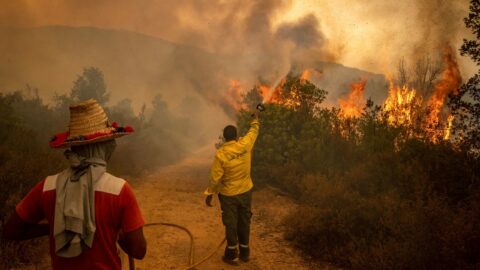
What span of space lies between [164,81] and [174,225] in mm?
70164

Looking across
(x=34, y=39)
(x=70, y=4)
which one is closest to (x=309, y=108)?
(x=70, y=4)

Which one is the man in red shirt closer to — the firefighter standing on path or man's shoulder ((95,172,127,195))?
man's shoulder ((95,172,127,195))

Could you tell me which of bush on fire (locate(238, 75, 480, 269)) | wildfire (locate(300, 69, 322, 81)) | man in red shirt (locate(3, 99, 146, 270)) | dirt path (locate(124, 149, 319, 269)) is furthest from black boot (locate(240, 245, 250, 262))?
wildfire (locate(300, 69, 322, 81))

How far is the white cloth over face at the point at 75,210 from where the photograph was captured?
81.9 inches

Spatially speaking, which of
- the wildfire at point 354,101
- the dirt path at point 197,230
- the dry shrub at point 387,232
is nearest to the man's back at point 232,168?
the dirt path at point 197,230

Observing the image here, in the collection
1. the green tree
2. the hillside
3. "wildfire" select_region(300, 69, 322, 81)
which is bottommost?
the green tree

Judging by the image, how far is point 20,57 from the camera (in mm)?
47469

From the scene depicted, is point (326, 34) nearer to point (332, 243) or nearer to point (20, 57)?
point (332, 243)

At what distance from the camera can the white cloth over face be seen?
2080 millimetres

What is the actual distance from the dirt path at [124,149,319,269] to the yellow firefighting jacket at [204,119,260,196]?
145cm

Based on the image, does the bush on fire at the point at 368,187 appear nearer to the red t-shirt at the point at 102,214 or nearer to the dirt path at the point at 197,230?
the dirt path at the point at 197,230

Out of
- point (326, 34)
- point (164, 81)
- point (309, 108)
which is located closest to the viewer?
point (309, 108)

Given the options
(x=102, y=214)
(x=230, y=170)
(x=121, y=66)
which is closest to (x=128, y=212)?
(x=102, y=214)

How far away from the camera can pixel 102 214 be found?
7.14 ft
